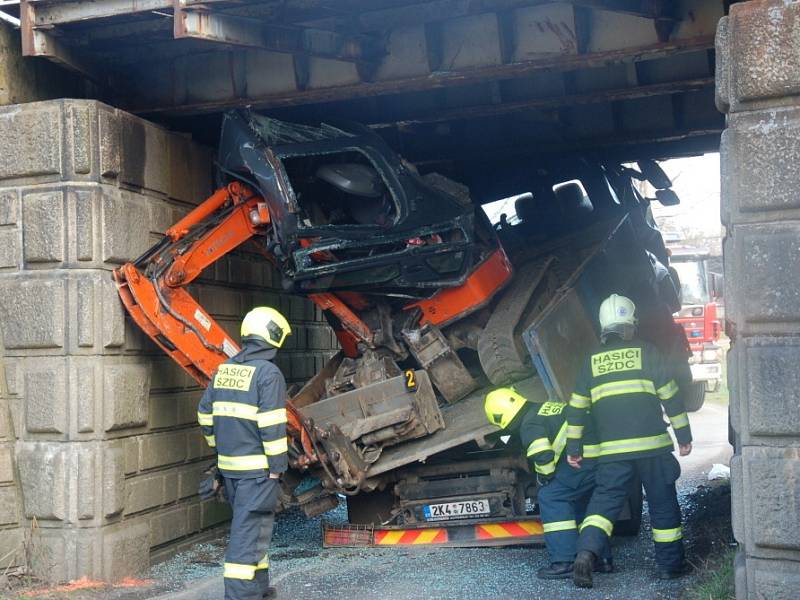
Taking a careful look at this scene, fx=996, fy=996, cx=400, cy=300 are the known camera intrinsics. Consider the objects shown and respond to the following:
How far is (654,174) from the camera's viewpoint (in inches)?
409

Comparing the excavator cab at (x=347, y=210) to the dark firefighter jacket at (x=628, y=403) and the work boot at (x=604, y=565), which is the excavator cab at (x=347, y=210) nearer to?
the dark firefighter jacket at (x=628, y=403)

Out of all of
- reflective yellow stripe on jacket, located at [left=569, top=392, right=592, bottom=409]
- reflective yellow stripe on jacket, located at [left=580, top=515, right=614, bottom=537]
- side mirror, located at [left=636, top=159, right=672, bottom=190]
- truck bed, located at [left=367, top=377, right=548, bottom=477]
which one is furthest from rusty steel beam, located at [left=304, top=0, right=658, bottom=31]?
side mirror, located at [left=636, top=159, right=672, bottom=190]

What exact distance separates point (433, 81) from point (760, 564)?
381cm

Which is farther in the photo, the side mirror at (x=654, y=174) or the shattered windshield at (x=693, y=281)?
the shattered windshield at (x=693, y=281)

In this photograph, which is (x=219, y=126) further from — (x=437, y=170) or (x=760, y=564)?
(x=760, y=564)

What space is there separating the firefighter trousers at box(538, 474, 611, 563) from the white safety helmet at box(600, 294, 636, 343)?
970 millimetres

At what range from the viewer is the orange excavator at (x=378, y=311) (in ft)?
22.3

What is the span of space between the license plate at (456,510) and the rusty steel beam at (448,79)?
299 cm

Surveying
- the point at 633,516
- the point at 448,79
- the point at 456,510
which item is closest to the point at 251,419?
the point at 456,510

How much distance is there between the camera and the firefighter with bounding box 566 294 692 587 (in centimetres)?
610

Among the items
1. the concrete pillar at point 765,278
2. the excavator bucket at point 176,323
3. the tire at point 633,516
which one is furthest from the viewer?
the tire at point 633,516

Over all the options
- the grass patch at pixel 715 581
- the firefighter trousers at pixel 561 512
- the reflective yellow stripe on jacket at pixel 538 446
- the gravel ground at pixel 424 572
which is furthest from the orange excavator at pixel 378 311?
the grass patch at pixel 715 581

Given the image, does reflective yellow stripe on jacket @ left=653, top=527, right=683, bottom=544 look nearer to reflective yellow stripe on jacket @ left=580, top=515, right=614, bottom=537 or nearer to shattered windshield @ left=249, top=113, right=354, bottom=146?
reflective yellow stripe on jacket @ left=580, top=515, right=614, bottom=537

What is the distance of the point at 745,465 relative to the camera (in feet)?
15.5
